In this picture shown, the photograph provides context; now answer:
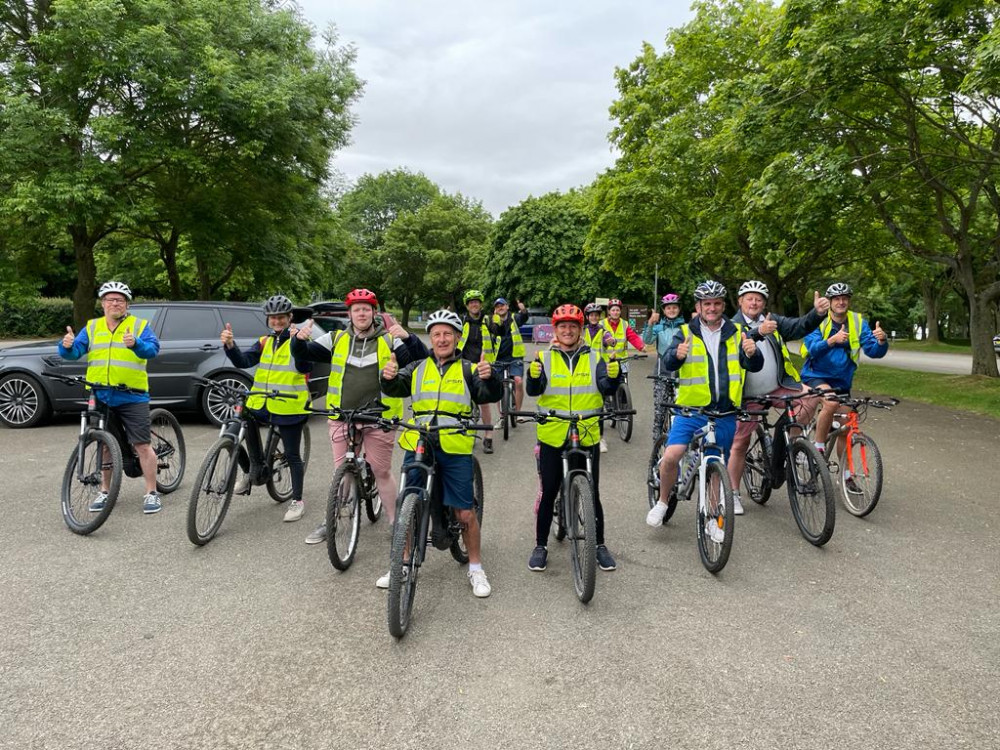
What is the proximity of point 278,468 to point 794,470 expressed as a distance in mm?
4329

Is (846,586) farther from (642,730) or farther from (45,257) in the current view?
(45,257)

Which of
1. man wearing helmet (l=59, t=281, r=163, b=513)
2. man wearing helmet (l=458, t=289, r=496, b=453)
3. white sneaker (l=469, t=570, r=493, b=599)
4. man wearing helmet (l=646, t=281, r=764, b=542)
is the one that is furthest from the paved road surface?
man wearing helmet (l=458, t=289, r=496, b=453)

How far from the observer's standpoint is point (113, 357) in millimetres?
5305

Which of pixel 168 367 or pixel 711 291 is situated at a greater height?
pixel 711 291

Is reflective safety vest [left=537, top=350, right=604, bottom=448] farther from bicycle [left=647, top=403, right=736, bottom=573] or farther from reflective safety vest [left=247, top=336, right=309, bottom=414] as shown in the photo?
reflective safety vest [left=247, top=336, right=309, bottom=414]

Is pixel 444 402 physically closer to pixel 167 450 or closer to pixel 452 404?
pixel 452 404

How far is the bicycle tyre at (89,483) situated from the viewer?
16.3 feet

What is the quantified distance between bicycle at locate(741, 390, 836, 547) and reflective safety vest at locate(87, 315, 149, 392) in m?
4.93

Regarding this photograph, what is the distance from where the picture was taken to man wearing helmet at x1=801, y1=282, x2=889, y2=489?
5.71 metres

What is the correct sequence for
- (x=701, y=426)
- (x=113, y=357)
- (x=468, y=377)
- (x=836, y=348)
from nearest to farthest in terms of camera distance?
(x=468, y=377), (x=701, y=426), (x=113, y=357), (x=836, y=348)

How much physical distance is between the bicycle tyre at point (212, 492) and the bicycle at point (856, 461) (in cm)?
490

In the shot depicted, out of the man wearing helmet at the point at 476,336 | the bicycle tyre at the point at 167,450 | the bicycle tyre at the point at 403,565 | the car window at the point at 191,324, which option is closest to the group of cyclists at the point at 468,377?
the bicycle tyre at the point at 403,565

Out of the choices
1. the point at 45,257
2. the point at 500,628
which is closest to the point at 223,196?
the point at 45,257

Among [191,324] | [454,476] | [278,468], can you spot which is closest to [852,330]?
[454,476]
